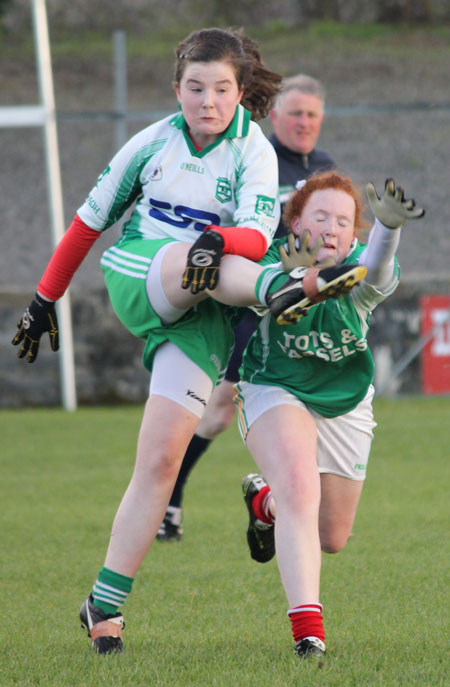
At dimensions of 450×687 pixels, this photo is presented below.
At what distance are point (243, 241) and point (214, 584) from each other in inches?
58.5

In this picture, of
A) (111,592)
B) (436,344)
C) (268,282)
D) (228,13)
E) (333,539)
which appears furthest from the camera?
(228,13)

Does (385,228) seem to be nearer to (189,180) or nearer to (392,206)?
(392,206)

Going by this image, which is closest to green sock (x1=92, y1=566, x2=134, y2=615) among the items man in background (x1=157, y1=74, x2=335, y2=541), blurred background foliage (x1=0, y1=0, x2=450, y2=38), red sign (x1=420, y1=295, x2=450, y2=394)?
man in background (x1=157, y1=74, x2=335, y2=541)

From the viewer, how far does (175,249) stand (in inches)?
123

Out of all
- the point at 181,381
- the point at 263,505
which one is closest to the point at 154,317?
the point at 181,381

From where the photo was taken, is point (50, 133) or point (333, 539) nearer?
point (333, 539)

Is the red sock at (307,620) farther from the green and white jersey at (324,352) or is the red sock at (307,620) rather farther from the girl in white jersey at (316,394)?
the green and white jersey at (324,352)

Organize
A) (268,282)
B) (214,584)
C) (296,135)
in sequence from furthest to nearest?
(296,135) → (214,584) → (268,282)

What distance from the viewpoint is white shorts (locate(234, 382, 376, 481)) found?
3180 millimetres

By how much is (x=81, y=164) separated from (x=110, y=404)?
4.15 m

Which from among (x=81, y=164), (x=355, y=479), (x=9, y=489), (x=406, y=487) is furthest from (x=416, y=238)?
(x=355, y=479)

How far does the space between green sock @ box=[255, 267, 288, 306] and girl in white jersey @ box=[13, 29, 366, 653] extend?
0.04 metres

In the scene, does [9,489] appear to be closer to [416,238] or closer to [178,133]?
[178,133]

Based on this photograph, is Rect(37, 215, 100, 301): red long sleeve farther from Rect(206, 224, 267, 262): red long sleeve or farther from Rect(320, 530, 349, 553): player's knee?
Rect(320, 530, 349, 553): player's knee
